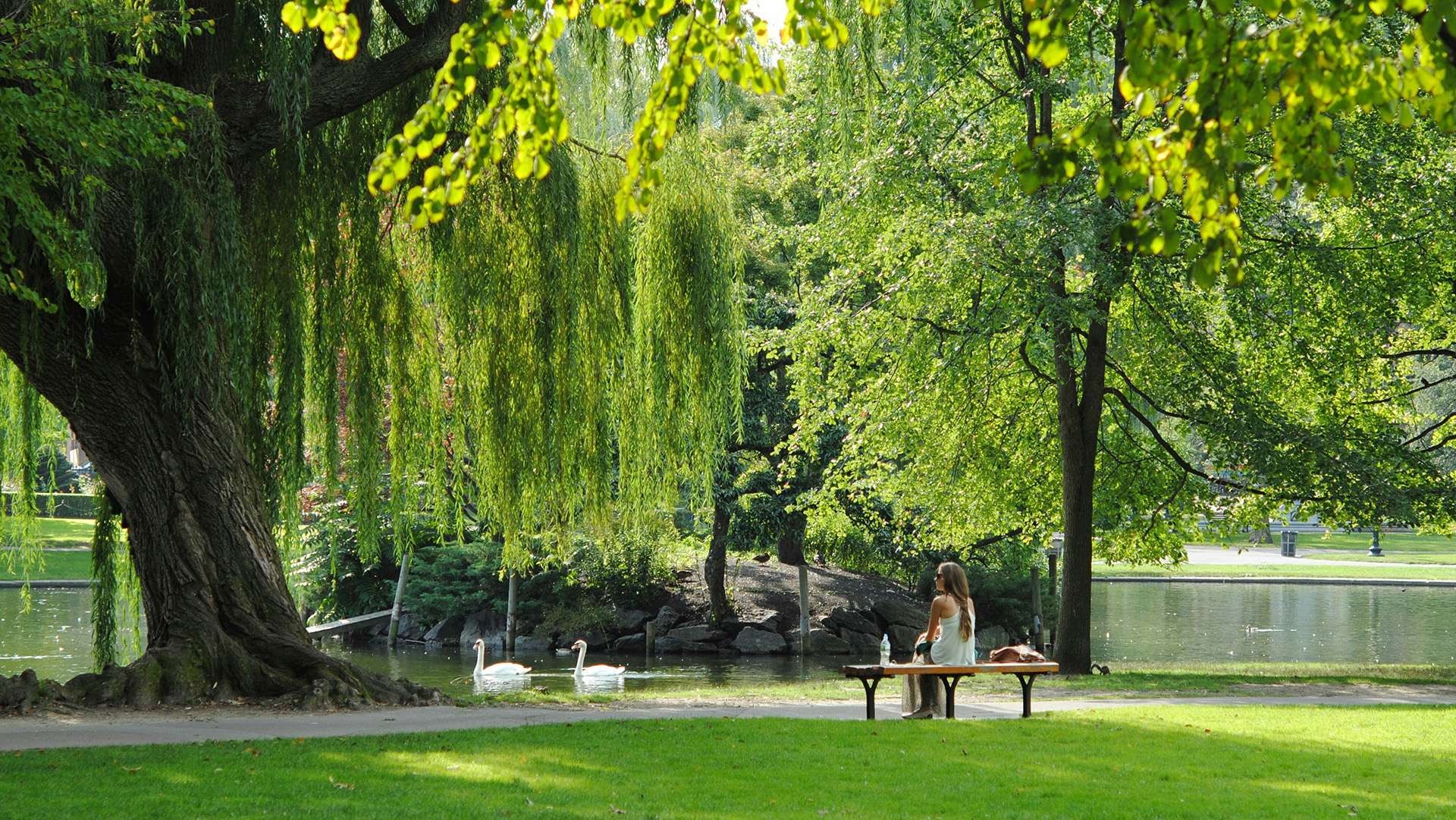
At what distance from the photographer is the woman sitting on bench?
11.7m

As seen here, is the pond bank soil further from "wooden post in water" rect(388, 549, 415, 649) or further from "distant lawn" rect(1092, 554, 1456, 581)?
"distant lawn" rect(1092, 554, 1456, 581)

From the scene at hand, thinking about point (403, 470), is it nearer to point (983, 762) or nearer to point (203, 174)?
point (203, 174)

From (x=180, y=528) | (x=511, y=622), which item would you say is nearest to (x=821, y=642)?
(x=511, y=622)

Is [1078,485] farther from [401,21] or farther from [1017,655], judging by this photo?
[401,21]

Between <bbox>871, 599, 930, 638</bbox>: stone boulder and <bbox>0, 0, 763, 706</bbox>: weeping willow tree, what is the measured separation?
1737 cm

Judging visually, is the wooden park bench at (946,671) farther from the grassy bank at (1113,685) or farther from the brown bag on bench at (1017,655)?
the grassy bank at (1113,685)

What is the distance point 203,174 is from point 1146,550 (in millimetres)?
15636

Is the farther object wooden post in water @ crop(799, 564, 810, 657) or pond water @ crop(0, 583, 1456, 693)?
wooden post in water @ crop(799, 564, 810, 657)

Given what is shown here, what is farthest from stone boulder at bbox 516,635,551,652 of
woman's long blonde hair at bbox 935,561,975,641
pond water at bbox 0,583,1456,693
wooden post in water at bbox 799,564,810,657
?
woman's long blonde hair at bbox 935,561,975,641

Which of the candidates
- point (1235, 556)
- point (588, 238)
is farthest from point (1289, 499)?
point (1235, 556)

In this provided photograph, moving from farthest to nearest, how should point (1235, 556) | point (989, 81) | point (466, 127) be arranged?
1. point (1235, 556)
2. point (989, 81)
3. point (466, 127)

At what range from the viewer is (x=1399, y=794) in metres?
8.03

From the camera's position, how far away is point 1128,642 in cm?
3162

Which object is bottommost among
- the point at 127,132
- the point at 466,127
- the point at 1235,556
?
the point at 1235,556
